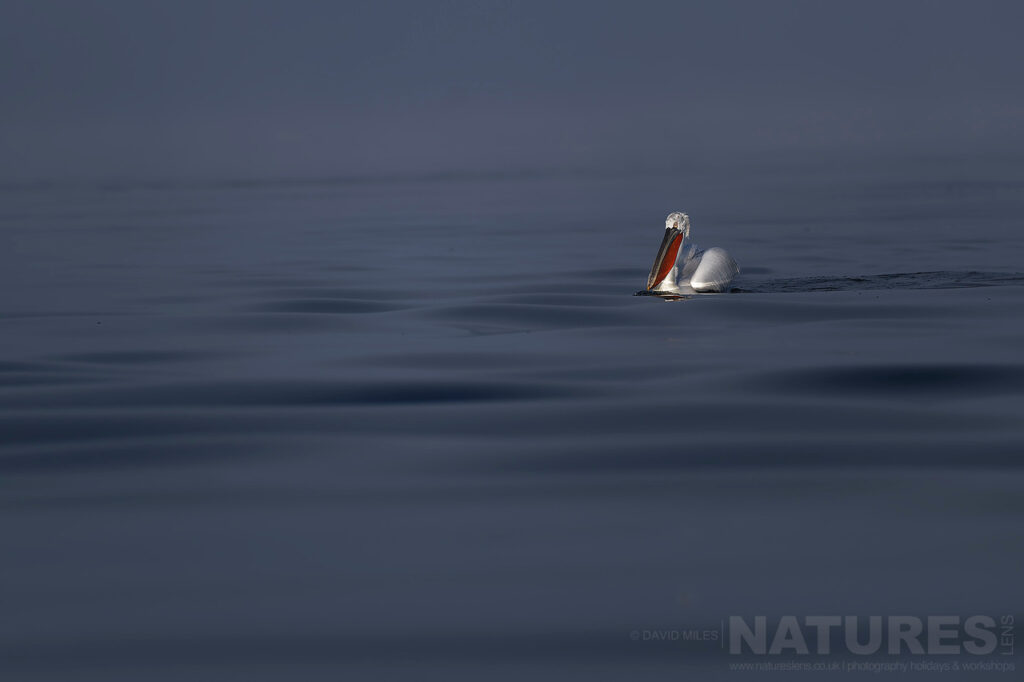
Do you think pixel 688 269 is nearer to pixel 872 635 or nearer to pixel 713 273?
pixel 713 273

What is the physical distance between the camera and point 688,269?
1641 cm

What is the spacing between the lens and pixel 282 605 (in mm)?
4629

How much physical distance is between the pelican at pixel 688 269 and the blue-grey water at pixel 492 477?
2.33ft

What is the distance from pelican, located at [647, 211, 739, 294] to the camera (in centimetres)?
1558

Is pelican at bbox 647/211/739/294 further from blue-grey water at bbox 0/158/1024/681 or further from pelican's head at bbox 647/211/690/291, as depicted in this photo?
blue-grey water at bbox 0/158/1024/681

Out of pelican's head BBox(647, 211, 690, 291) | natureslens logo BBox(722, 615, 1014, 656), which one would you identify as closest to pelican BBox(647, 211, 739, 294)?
pelican's head BBox(647, 211, 690, 291)

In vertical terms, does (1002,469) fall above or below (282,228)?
below

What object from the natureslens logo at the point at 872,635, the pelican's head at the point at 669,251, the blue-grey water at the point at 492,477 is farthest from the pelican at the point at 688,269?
the natureslens logo at the point at 872,635

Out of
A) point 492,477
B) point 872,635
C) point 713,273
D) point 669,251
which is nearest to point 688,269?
point 669,251

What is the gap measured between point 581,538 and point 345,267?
50.5ft

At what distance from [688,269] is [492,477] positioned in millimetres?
10383

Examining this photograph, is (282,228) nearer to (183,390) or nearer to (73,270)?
(73,270)

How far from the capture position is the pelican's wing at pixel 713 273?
15.5 metres

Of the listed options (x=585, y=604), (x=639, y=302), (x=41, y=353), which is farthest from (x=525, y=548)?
(x=639, y=302)
